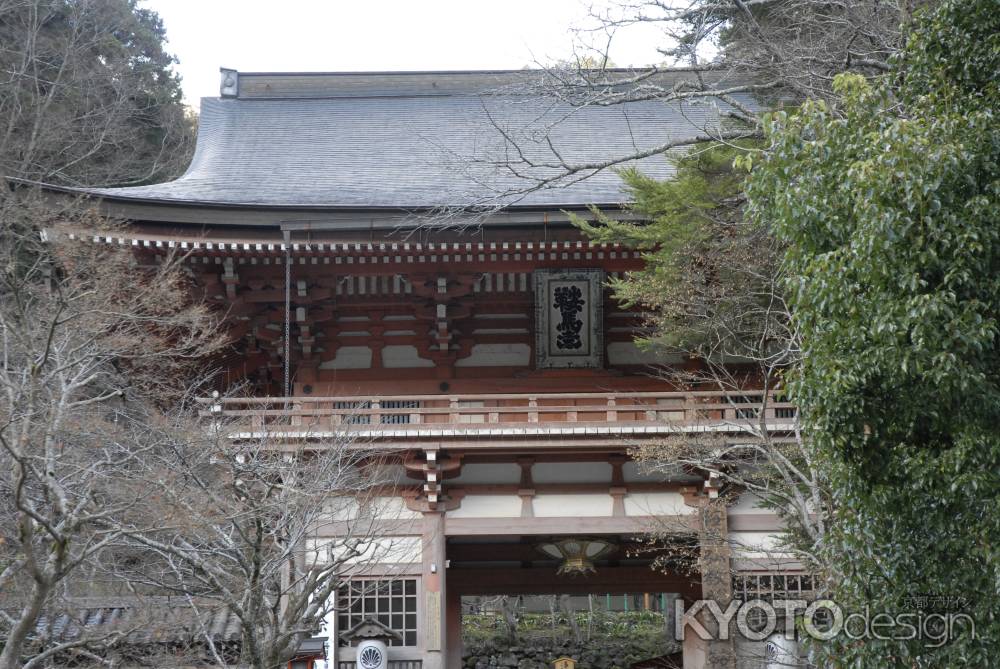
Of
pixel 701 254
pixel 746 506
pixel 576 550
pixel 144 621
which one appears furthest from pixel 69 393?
pixel 746 506

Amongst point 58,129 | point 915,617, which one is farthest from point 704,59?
point 58,129

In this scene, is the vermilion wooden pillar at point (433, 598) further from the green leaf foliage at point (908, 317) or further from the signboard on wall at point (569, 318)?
the green leaf foliage at point (908, 317)

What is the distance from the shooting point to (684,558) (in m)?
15.3

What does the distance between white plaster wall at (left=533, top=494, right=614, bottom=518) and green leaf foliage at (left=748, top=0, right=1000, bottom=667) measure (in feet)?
23.5

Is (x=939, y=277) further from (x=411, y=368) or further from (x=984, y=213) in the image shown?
(x=411, y=368)

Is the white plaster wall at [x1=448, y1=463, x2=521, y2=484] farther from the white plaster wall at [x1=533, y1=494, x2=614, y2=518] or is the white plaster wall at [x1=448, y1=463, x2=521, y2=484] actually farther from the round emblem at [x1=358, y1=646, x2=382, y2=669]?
the round emblem at [x1=358, y1=646, x2=382, y2=669]

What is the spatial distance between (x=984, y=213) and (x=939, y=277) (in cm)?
44

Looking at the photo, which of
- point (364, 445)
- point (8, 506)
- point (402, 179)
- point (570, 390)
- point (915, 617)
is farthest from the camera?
point (402, 179)

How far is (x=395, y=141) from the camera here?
1892 cm

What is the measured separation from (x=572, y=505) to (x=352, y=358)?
3729 mm

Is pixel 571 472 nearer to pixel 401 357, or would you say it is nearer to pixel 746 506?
pixel 746 506

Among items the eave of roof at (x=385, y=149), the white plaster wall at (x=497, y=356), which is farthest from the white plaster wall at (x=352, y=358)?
the eave of roof at (x=385, y=149)

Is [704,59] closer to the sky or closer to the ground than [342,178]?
closer to the ground

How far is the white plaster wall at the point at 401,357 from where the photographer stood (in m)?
15.2
